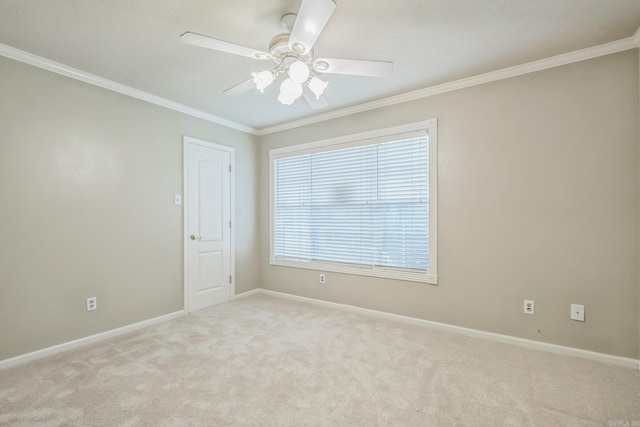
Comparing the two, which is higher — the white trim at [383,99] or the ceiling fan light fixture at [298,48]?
the white trim at [383,99]

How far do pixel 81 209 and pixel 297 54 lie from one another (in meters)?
2.48

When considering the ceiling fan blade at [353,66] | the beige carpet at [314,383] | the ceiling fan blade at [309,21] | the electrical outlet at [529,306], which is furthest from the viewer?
the electrical outlet at [529,306]

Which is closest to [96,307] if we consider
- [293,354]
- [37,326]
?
[37,326]

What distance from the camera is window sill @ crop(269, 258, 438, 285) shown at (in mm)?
3211

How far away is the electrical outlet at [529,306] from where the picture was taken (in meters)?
2.66

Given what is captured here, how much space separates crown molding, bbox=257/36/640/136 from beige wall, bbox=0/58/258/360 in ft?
6.40

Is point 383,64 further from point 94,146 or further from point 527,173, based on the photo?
point 94,146

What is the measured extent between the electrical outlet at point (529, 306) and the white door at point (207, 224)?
3.46 m

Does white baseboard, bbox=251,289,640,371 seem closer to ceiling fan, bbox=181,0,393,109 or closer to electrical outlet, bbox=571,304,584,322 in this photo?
electrical outlet, bbox=571,304,584,322

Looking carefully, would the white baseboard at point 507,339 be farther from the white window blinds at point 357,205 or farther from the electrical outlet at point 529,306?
the white window blinds at point 357,205

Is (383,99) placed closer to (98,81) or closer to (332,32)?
(332,32)

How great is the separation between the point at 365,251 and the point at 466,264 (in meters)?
1.11

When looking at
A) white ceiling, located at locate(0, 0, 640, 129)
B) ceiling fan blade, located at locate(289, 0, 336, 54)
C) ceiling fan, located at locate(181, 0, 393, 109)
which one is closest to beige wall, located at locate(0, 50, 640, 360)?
white ceiling, located at locate(0, 0, 640, 129)

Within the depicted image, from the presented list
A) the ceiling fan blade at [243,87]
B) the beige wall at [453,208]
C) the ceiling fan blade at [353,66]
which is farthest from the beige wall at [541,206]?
the ceiling fan blade at [243,87]
